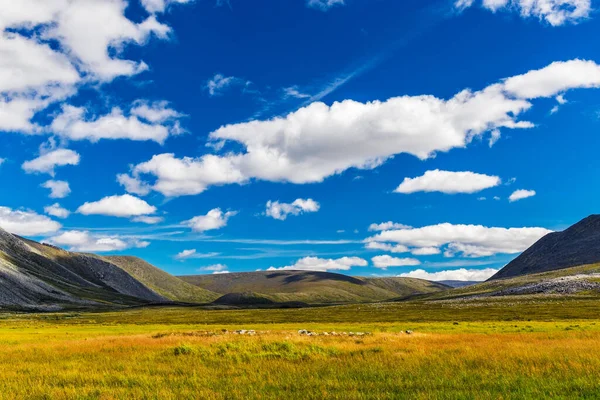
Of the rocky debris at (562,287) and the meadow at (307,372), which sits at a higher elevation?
the meadow at (307,372)

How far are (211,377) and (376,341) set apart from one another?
17841 millimetres

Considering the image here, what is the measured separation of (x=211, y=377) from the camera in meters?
19.5

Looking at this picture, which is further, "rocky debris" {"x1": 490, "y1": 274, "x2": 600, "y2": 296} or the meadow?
"rocky debris" {"x1": 490, "y1": 274, "x2": 600, "y2": 296}

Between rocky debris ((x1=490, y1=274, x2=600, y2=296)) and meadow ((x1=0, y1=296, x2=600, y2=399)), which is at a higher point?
meadow ((x1=0, y1=296, x2=600, y2=399))

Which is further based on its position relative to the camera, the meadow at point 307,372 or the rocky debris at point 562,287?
the rocky debris at point 562,287

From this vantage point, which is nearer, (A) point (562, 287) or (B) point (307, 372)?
(B) point (307, 372)

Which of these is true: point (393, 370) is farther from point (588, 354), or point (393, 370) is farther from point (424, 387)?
point (588, 354)

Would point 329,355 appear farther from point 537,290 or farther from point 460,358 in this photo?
point 537,290

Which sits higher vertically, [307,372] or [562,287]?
[307,372]

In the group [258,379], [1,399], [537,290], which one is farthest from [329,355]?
[537,290]

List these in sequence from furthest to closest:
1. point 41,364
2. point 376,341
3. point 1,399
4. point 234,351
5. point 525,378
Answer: point 376,341 < point 234,351 < point 41,364 < point 525,378 < point 1,399

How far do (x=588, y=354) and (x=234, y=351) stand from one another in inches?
772

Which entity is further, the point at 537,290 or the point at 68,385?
the point at 537,290

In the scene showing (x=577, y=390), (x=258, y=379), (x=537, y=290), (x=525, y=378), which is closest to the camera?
(x=577, y=390)
